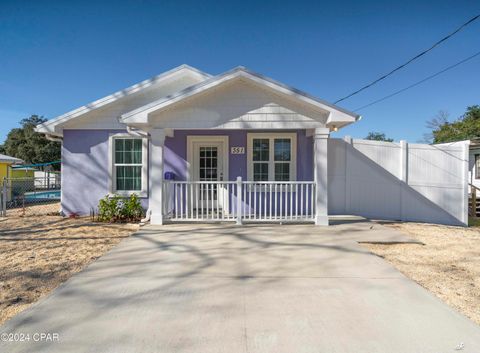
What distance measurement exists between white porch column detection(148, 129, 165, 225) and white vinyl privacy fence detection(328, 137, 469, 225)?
4918mm

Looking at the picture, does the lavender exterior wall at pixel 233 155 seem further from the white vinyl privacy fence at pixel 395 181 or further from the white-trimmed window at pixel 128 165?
the white-trimmed window at pixel 128 165

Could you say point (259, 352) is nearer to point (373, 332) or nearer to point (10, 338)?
point (373, 332)

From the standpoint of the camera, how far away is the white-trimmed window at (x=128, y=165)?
9.40 meters

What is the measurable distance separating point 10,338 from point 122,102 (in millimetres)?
7713

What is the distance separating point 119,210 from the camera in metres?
8.55

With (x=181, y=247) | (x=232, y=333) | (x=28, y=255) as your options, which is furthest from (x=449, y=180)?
(x=28, y=255)

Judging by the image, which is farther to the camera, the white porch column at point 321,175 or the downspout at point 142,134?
the downspout at point 142,134

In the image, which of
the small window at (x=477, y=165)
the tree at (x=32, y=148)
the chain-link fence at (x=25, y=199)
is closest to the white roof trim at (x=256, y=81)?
the chain-link fence at (x=25, y=199)

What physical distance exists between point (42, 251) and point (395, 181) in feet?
29.8

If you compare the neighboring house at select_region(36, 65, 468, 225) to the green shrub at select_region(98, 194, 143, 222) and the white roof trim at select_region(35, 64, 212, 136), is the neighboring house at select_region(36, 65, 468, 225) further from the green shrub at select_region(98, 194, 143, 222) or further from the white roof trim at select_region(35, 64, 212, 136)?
the green shrub at select_region(98, 194, 143, 222)

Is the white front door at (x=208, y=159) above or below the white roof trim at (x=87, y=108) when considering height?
below

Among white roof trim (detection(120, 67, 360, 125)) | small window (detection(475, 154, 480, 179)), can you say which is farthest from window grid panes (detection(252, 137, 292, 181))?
small window (detection(475, 154, 480, 179))

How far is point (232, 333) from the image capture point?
9.07 ft

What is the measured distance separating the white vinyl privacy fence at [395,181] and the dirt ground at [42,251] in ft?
20.2
